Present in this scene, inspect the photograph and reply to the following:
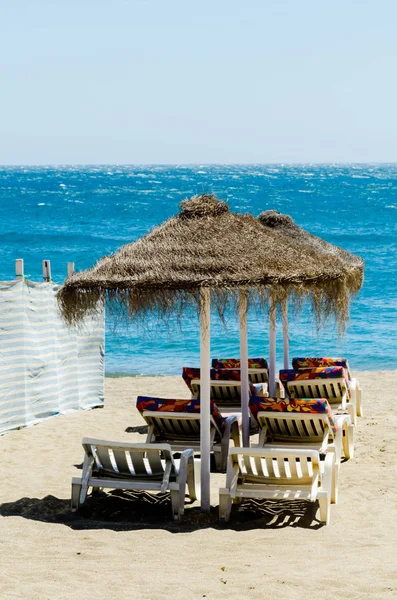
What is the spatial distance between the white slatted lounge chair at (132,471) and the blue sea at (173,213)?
95 centimetres

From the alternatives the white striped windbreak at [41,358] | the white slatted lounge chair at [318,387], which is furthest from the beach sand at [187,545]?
the white striped windbreak at [41,358]

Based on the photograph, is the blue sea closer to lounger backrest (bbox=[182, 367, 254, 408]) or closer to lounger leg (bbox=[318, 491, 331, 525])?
lounger backrest (bbox=[182, 367, 254, 408])

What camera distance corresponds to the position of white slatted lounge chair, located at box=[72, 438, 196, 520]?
705cm

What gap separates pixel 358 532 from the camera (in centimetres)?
669

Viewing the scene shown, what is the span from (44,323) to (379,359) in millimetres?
9845

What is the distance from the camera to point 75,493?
287 inches

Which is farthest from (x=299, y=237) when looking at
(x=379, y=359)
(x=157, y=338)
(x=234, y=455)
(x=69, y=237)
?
(x=69, y=237)

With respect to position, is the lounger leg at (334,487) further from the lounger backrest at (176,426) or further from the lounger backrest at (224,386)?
the lounger backrest at (224,386)

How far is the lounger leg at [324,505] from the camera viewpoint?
683 centimetres

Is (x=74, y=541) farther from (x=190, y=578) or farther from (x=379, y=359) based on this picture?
(x=379, y=359)

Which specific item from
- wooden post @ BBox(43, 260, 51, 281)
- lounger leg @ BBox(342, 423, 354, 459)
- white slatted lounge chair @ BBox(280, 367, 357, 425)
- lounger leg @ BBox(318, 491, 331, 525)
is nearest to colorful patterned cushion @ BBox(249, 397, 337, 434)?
lounger leg @ BBox(318, 491, 331, 525)

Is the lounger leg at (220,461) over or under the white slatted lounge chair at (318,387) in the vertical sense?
under

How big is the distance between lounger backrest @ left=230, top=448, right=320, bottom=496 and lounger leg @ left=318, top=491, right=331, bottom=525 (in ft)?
0.31

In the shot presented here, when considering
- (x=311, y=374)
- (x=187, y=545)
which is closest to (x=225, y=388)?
(x=311, y=374)
